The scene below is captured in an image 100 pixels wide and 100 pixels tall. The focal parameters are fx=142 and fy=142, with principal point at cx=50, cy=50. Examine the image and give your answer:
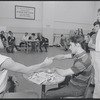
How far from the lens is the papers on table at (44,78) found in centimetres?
194

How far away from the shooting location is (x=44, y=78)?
202 cm

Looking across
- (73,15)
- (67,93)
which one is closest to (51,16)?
(73,15)

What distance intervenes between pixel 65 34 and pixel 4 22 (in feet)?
14.8

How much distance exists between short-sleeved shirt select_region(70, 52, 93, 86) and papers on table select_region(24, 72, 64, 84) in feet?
0.75

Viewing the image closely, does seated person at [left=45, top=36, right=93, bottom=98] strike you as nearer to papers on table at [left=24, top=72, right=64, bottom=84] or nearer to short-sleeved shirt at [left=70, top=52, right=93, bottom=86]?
short-sleeved shirt at [left=70, top=52, right=93, bottom=86]

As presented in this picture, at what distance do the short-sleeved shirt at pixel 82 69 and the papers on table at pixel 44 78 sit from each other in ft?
0.75

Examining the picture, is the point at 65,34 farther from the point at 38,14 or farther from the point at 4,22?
the point at 4,22

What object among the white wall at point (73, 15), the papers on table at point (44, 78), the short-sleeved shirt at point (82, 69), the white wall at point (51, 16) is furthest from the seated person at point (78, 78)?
the white wall at point (73, 15)

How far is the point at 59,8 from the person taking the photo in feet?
34.4

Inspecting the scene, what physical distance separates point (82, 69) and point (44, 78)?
548 mm

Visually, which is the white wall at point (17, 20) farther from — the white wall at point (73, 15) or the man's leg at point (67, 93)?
the man's leg at point (67, 93)

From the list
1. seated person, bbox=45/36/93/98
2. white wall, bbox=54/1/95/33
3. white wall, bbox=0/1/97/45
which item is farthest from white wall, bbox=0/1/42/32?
seated person, bbox=45/36/93/98

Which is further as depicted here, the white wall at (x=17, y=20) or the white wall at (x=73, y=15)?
the white wall at (x=73, y=15)

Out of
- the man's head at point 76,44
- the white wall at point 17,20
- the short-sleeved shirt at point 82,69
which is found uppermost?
the white wall at point 17,20
